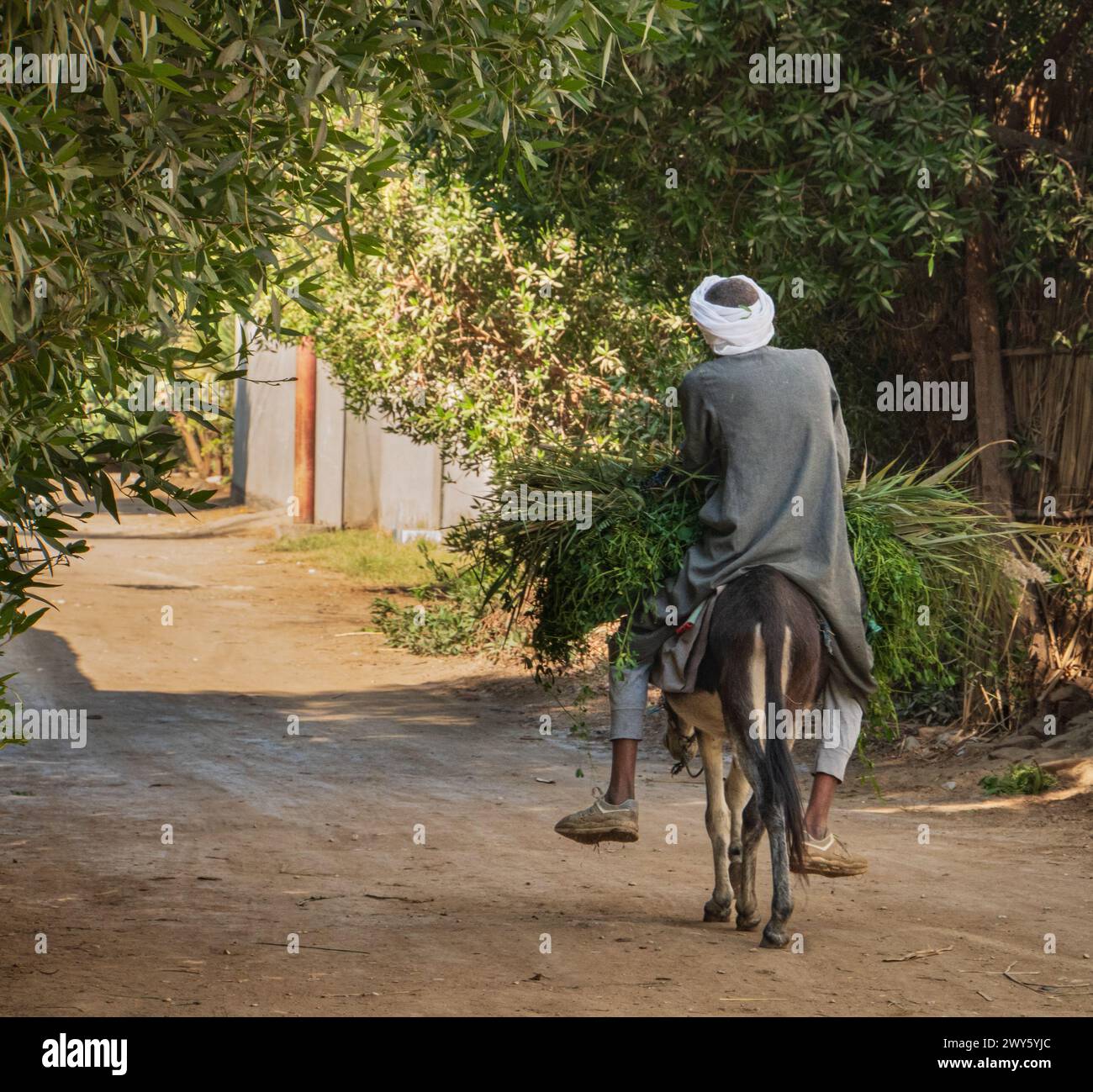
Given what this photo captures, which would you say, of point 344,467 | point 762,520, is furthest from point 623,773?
point 344,467

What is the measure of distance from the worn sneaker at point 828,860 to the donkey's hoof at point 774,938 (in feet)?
0.85

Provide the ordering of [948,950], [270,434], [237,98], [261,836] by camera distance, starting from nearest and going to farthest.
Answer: [237,98]
[948,950]
[261,836]
[270,434]

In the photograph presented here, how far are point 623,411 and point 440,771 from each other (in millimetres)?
3764

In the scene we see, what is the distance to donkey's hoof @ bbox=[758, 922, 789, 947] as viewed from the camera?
5559mm

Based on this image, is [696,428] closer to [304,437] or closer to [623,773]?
[623,773]

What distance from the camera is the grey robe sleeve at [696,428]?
19.1ft

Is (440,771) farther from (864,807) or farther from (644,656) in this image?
(644,656)

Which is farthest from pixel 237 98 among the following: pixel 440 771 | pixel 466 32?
pixel 440 771

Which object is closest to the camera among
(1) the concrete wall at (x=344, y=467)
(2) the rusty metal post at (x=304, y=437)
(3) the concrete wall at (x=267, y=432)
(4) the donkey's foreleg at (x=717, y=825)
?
(4) the donkey's foreleg at (x=717, y=825)

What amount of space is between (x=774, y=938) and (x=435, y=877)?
2010 mm

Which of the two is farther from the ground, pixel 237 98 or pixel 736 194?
pixel 736 194

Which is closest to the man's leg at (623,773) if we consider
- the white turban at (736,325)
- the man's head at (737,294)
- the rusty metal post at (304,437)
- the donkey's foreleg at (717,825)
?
the donkey's foreleg at (717,825)

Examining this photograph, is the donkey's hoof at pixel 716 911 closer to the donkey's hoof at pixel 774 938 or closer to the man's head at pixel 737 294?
the donkey's hoof at pixel 774 938

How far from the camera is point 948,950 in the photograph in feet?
18.3
